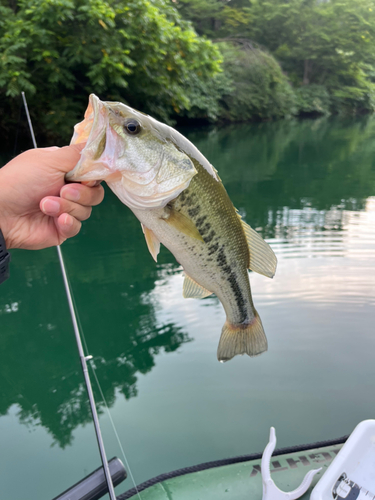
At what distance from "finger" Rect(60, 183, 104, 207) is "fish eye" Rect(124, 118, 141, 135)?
321 millimetres

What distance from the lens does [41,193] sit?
56.6 inches

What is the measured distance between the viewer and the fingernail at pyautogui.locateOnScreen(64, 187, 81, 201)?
4.48ft

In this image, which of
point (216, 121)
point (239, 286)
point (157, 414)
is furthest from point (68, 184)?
point (216, 121)

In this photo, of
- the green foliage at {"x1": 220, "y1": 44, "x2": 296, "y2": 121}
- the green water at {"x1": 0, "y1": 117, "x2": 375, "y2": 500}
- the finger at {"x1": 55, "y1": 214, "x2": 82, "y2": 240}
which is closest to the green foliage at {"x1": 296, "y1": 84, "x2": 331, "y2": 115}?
the green foliage at {"x1": 220, "y1": 44, "x2": 296, "y2": 121}

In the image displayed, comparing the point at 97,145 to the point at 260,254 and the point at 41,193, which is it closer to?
the point at 41,193

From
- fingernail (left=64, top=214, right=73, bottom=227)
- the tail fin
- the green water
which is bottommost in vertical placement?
the green water

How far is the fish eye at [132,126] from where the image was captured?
3.79 ft

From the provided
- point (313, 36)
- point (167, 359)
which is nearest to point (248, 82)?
point (313, 36)

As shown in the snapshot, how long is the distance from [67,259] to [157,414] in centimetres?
358

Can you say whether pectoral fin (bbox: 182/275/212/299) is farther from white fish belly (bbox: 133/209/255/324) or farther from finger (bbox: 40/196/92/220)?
finger (bbox: 40/196/92/220)

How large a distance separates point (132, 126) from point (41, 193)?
1.59 feet

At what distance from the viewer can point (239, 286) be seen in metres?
1.41

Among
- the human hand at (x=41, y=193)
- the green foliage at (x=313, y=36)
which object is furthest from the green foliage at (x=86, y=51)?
the green foliage at (x=313, y=36)

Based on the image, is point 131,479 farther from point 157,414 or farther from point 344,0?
point 344,0
